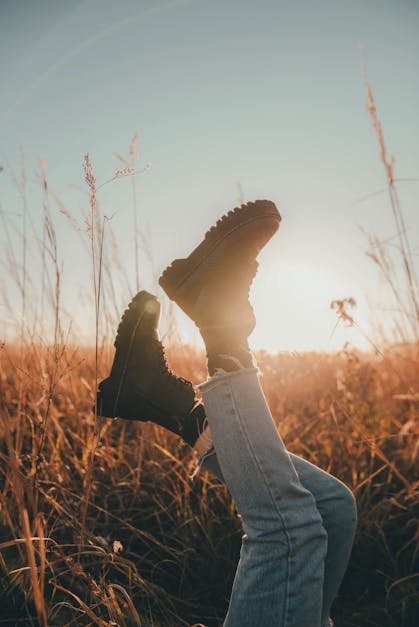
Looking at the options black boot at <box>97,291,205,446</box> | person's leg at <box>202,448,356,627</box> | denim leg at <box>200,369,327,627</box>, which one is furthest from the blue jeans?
black boot at <box>97,291,205,446</box>

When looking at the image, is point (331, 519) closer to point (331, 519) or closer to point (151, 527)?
point (331, 519)

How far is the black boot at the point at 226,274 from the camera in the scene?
104 centimetres

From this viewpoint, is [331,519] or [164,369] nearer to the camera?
[331,519]

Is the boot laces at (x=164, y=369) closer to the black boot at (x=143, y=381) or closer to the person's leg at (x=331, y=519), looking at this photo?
the black boot at (x=143, y=381)

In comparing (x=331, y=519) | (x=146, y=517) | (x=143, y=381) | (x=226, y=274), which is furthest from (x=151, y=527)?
(x=226, y=274)

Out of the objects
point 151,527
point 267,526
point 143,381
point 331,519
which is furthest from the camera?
point 151,527

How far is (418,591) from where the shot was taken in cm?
125

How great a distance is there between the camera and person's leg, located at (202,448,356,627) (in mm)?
992

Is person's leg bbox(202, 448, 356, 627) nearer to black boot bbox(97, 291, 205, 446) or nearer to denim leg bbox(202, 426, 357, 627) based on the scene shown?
denim leg bbox(202, 426, 357, 627)

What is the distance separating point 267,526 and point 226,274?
0.62 meters

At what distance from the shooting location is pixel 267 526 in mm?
848

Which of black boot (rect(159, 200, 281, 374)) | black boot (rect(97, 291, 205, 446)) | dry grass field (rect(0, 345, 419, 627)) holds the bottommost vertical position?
dry grass field (rect(0, 345, 419, 627))

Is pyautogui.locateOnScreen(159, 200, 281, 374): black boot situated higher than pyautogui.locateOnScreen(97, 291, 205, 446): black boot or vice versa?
pyautogui.locateOnScreen(159, 200, 281, 374): black boot

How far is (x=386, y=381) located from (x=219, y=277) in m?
2.24
